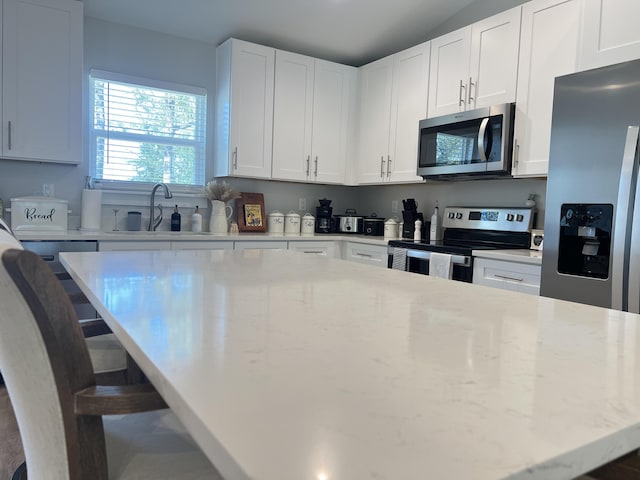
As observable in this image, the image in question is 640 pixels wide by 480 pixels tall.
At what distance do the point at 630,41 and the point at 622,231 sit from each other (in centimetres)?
105

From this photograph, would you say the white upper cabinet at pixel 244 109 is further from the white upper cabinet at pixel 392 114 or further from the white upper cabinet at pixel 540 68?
the white upper cabinet at pixel 540 68

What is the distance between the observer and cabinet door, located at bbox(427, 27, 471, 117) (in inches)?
131

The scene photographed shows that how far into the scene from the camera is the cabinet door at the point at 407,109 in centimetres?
366

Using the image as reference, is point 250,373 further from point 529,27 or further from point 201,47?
point 201,47

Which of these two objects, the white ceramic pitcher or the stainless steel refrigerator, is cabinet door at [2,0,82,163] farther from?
the stainless steel refrigerator

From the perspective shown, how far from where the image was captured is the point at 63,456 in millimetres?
703

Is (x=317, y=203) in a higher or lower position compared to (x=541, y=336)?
higher

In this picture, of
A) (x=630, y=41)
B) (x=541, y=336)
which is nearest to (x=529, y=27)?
(x=630, y=41)

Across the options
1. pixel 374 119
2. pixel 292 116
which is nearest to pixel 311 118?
pixel 292 116

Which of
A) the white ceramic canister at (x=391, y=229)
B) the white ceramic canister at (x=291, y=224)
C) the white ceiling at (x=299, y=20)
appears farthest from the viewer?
the white ceramic canister at (x=291, y=224)

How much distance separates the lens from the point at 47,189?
11.0 feet

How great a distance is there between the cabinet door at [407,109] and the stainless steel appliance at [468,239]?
48 cm

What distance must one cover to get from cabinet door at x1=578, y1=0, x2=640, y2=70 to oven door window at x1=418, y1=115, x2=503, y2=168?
60 cm

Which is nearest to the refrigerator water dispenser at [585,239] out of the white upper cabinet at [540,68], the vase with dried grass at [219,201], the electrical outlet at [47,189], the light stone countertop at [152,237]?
the white upper cabinet at [540,68]
